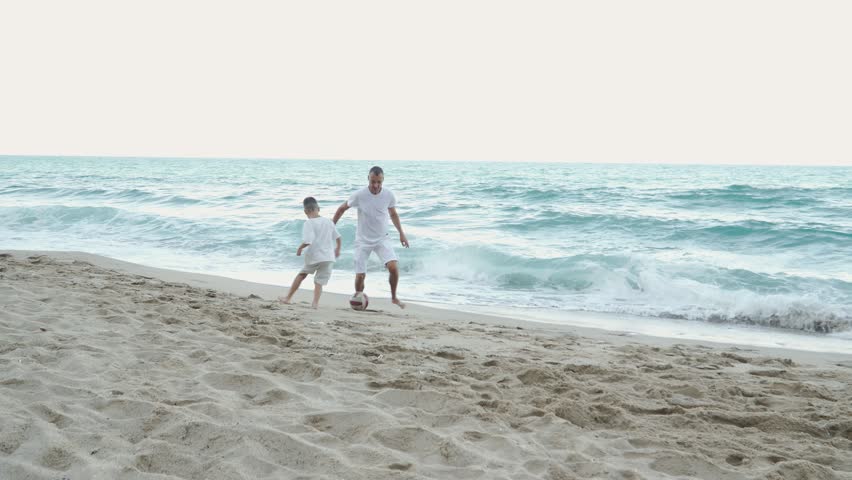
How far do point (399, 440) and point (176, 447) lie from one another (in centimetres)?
98

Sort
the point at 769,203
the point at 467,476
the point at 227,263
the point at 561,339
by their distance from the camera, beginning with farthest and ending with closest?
the point at 769,203
the point at 227,263
the point at 561,339
the point at 467,476

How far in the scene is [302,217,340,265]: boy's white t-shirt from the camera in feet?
23.8

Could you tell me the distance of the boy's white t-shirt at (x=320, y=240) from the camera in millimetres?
7258

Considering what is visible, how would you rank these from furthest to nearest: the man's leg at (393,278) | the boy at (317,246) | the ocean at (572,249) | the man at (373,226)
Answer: the ocean at (572,249), the man's leg at (393,278), the man at (373,226), the boy at (317,246)

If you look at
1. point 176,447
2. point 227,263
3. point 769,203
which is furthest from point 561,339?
point 769,203

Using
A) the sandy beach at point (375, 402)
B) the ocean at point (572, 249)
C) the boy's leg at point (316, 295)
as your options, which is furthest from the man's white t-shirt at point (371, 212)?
the sandy beach at point (375, 402)

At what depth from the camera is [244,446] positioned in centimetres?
268

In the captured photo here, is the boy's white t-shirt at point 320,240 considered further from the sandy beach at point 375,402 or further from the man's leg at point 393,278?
the sandy beach at point 375,402

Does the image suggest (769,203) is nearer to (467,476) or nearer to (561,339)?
(561,339)

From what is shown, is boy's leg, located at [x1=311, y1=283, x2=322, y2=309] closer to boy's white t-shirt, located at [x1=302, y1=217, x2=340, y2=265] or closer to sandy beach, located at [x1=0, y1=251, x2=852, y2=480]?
boy's white t-shirt, located at [x1=302, y1=217, x2=340, y2=265]

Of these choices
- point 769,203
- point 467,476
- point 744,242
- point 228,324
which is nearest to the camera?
point 467,476

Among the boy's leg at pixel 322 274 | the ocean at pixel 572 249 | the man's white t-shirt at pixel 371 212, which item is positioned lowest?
the ocean at pixel 572 249

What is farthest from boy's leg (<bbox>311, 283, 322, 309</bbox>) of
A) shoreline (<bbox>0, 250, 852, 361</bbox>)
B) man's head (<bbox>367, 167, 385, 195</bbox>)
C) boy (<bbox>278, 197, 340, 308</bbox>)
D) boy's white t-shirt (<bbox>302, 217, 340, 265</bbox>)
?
man's head (<bbox>367, 167, 385, 195</bbox>)

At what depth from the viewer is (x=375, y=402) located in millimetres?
3383
